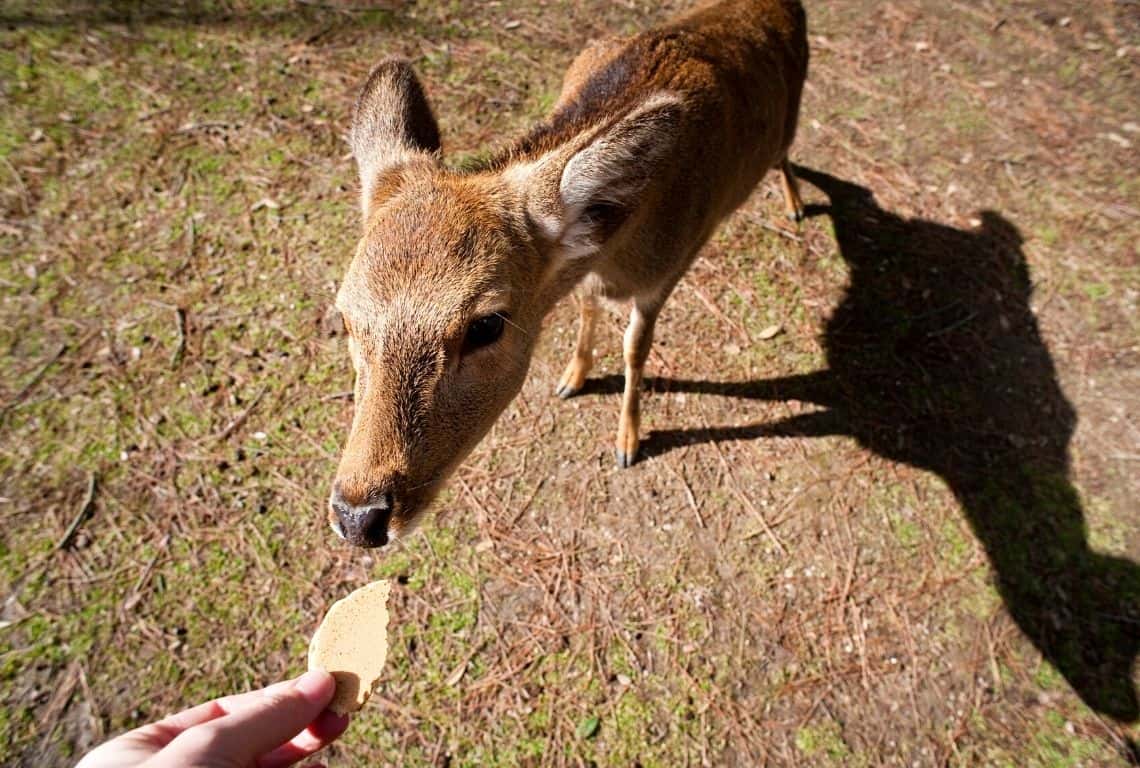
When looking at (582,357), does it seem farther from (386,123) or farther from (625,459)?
(386,123)

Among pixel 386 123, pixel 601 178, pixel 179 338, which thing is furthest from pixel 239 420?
pixel 601 178

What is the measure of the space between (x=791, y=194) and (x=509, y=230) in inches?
145

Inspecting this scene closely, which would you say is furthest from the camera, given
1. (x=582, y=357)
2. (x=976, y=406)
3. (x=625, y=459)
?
(x=976, y=406)

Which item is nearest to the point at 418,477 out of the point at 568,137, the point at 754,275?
the point at 568,137

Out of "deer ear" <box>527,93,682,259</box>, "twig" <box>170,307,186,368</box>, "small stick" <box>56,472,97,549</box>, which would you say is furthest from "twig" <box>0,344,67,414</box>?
"deer ear" <box>527,93,682,259</box>

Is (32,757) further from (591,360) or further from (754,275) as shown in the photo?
(754,275)

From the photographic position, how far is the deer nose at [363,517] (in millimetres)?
2215

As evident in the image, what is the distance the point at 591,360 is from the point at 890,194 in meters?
3.35

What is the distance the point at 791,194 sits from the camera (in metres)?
5.53

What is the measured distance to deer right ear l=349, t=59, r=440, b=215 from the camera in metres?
3.14

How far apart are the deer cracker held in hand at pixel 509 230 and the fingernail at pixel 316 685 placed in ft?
1.54

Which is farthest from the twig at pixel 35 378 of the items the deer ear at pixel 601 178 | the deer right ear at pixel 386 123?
the deer ear at pixel 601 178

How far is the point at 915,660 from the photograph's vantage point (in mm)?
3729

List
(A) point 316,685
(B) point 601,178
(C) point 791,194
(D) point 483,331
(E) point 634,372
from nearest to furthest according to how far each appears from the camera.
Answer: (A) point 316,685
(D) point 483,331
(B) point 601,178
(E) point 634,372
(C) point 791,194
